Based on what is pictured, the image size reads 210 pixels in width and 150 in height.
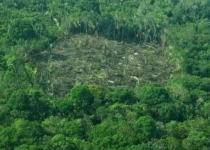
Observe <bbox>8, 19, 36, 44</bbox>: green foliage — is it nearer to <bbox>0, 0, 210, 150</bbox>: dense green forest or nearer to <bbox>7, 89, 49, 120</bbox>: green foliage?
<bbox>0, 0, 210, 150</bbox>: dense green forest

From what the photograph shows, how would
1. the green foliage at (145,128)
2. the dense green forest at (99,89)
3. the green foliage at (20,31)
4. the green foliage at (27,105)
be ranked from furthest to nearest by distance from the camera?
the green foliage at (20,31) → the green foliage at (27,105) → the green foliage at (145,128) → the dense green forest at (99,89)

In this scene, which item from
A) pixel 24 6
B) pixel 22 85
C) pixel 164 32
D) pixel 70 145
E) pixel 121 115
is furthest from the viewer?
pixel 24 6

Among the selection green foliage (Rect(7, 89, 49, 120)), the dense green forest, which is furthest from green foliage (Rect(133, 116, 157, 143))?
green foliage (Rect(7, 89, 49, 120))

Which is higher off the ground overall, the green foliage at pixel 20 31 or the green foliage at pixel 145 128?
→ the green foliage at pixel 20 31

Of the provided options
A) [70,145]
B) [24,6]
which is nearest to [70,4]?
[24,6]

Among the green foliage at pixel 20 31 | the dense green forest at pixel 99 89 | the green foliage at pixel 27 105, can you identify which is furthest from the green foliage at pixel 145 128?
the green foliage at pixel 20 31

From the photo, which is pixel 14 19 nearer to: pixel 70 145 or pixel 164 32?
pixel 164 32

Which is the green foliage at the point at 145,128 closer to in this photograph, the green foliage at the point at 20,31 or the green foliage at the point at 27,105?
the green foliage at the point at 27,105

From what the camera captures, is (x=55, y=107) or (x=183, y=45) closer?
(x=55, y=107)
